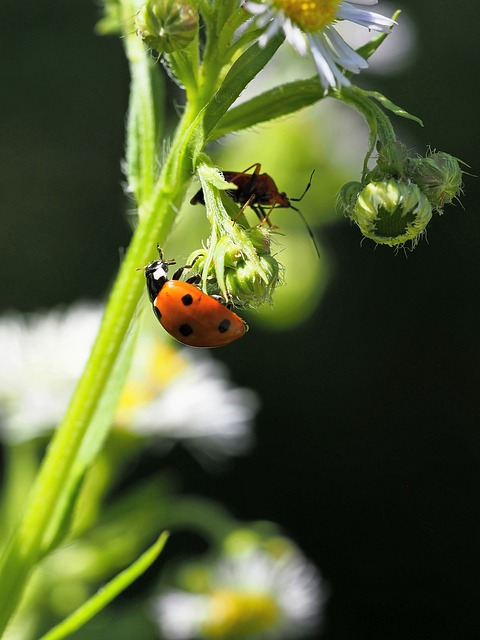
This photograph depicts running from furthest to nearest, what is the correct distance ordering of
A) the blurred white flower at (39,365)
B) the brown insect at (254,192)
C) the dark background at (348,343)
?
the dark background at (348,343)
the blurred white flower at (39,365)
the brown insect at (254,192)

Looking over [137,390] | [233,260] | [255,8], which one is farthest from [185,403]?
[255,8]

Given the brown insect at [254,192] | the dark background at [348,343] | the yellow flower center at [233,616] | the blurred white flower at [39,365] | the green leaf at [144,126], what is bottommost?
the dark background at [348,343]

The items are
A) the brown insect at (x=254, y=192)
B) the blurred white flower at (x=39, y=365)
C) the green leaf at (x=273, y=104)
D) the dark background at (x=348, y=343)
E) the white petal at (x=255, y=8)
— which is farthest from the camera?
the dark background at (x=348, y=343)

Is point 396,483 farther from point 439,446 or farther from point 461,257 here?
point 461,257

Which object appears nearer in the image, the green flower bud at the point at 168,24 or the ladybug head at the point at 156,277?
the green flower bud at the point at 168,24

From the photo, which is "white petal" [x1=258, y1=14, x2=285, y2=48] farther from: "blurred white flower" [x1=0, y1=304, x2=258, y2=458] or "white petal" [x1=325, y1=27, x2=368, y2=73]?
"blurred white flower" [x1=0, y1=304, x2=258, y2=458]

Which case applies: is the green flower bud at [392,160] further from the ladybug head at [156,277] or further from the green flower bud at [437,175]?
the ladybug head at [156,277]

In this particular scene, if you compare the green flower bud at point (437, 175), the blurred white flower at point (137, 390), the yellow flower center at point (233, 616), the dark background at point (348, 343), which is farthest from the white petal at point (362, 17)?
the dark background at point (348, 343)

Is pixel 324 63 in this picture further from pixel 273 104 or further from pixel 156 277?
pixel 156 277
